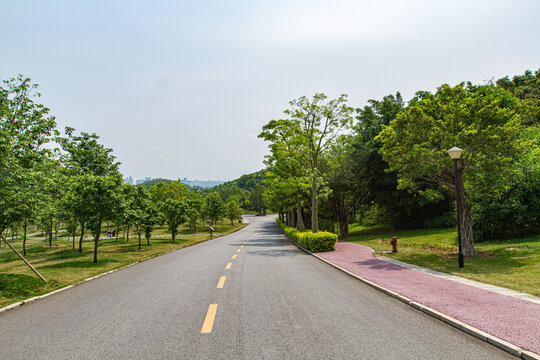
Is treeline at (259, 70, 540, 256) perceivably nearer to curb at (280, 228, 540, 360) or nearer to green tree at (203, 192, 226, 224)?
curb at (280, 228, 540, 360)

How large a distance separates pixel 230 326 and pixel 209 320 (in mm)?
556

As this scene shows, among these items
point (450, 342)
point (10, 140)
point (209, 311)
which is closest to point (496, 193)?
point (450, 342)

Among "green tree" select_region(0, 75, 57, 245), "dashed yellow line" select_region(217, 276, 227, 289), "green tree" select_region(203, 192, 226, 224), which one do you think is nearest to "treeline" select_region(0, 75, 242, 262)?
"green tree" select_region(0, 75, 57, 245)

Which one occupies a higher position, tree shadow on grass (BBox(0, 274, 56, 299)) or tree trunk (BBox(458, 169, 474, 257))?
tree trunk (BBox(458, 169, 474, 257))

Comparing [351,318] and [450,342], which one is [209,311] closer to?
[351,318]

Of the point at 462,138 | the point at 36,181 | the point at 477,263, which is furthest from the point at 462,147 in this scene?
the point at 36,181

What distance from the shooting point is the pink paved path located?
4789 millimetres

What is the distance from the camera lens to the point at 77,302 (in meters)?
7.30

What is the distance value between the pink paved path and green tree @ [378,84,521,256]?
6107 mm

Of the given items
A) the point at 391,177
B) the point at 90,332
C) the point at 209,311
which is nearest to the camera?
the point at 90,332

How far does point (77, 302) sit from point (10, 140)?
5.44 m

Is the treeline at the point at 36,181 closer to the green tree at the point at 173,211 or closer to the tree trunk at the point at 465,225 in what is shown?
the green tree at the point at 173,211

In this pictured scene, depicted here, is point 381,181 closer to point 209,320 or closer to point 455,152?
point 455,152

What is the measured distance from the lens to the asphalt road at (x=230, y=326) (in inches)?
165
